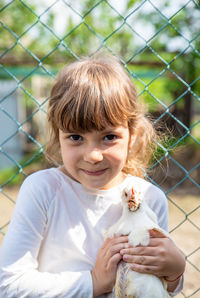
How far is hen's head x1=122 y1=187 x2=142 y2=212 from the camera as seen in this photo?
3.42 feet

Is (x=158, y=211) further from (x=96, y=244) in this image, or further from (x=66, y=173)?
(x=66, y=173)

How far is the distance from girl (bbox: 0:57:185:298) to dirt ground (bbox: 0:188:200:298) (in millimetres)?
585

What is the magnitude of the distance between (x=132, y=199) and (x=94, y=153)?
0.19 m

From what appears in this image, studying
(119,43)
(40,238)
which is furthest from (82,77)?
(119,43)

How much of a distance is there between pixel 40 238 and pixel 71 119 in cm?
41

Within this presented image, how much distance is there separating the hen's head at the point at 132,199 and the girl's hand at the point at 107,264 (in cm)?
9

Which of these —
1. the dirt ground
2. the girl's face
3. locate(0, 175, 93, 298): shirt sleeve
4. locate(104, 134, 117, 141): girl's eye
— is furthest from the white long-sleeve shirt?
the dirt ground

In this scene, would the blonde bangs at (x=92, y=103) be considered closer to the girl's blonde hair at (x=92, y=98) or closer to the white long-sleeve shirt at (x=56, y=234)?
the girl's blonde hair at (x=92, y=98)

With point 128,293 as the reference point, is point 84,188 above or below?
above

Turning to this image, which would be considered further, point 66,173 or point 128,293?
A: point 66,173

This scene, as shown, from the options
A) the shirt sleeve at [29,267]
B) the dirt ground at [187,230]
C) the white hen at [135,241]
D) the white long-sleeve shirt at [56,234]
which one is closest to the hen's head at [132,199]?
the white hen at [135,241]

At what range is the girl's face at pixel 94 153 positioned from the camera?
1.05 metres

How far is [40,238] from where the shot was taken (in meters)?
1.13

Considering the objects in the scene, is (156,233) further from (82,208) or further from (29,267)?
(29,267)
